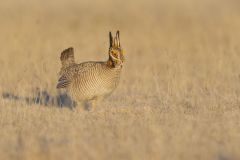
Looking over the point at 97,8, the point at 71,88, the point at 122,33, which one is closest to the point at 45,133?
the point at 71,88

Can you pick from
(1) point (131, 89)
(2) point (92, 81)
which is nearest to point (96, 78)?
(2) point (92, 81)

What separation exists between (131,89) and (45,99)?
158 cm

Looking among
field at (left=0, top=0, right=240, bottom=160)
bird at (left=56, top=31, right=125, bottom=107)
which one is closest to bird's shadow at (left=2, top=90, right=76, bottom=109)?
field at (left=0, top=0, right=240, bottom=160)

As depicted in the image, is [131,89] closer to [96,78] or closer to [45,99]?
[45,99]

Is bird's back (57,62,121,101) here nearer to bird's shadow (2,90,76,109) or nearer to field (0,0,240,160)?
field (0,0,240,160)

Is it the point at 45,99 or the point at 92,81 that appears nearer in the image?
the point at 92,81

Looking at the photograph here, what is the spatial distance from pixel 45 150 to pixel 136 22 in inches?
488

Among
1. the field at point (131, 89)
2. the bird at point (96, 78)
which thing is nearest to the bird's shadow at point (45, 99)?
the field at point (131, 89)

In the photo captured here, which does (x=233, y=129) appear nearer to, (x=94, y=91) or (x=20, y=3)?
(x=94, y=91)

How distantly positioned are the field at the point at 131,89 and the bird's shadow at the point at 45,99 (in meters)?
0.03

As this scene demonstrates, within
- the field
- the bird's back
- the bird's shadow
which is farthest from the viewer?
the bird's shadow

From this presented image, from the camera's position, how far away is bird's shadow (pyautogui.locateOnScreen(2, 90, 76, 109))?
9422mm

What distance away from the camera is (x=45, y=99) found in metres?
9.81

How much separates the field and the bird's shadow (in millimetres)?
30
